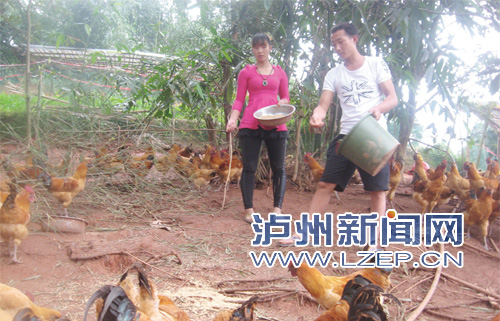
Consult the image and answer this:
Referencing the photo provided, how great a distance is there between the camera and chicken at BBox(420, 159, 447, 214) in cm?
436

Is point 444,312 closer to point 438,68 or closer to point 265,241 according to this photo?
point 265,241

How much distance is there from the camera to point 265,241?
133 inches

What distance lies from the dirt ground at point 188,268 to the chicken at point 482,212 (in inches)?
7.8

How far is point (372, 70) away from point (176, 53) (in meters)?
3.29

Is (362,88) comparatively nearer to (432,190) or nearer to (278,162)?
(278,162)

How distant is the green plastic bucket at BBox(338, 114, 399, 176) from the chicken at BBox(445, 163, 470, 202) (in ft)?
9.54

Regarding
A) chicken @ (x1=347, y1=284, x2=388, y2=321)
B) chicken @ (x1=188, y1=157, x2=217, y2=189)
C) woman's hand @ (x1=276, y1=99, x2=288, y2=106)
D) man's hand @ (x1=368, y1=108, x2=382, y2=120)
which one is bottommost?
chicken @ (x1=188, y1=157, x2=217, y2=189)

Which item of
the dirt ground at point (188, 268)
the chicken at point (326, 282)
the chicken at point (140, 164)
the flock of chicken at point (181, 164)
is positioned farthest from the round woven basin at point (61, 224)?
the chicken at point (326, 282)

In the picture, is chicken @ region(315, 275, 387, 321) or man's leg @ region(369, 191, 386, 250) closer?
chicken @ region(315, 275, 387, 321)

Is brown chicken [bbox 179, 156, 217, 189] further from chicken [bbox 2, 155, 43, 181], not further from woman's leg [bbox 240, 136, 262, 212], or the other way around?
chicken [bbox 2, 155, 43, 181]

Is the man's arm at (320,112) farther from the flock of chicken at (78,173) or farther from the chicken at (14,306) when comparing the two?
the chicken at (14,306)

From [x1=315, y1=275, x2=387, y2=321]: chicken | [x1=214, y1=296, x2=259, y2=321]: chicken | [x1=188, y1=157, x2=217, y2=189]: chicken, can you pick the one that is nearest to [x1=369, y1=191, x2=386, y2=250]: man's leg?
[x1=315, y1=275, x2=387, y2=321]: chicken

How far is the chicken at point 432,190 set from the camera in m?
4.36

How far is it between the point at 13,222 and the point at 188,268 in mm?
1367
